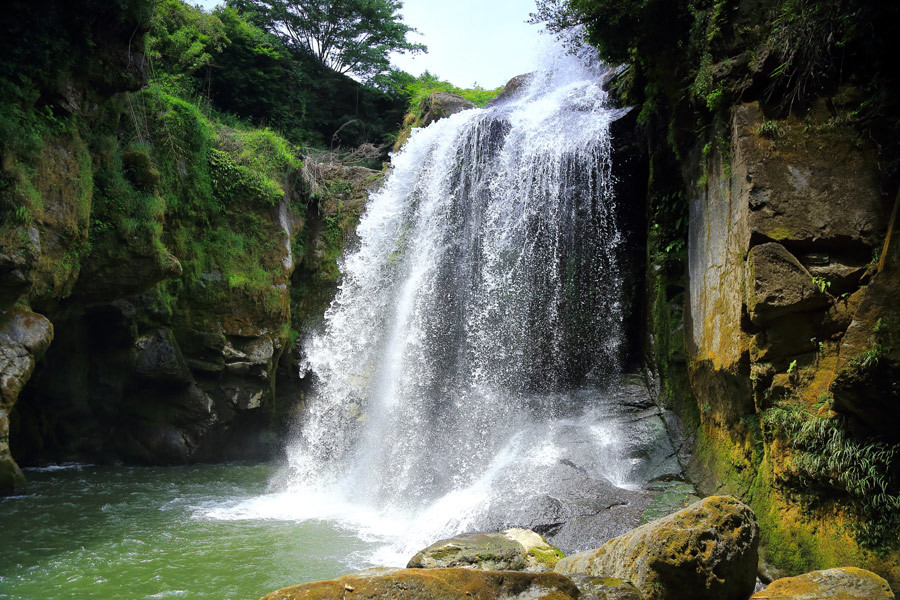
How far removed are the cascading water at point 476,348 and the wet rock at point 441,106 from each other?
3.55m

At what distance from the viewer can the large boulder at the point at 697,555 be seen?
3.34 meters

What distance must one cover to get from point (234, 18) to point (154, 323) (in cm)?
1100

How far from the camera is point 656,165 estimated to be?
9609 millimetres

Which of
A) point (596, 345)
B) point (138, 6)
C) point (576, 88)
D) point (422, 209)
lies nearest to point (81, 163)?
point (138, 6)

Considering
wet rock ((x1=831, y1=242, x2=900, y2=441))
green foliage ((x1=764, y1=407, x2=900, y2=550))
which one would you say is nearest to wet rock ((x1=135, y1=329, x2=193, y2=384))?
green foliage ((x1=764, y1=407, x2=900, y2=550))

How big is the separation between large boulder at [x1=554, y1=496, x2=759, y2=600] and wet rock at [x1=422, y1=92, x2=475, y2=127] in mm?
16086

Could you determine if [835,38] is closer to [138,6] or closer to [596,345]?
[596,345]

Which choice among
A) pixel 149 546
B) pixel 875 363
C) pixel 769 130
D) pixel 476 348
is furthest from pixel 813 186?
pixel 149 546

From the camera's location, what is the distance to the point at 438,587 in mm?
2703

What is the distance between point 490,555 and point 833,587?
2557mm

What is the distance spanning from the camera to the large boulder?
334 centimetres

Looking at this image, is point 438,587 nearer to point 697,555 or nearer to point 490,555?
point 697,555

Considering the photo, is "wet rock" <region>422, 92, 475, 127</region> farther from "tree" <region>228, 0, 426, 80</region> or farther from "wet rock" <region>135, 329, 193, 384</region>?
"wet rock" <region>135, 329, 193, 384</region>

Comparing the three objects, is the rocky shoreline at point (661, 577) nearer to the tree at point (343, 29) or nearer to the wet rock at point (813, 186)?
the wet rock at point (813, 186)
